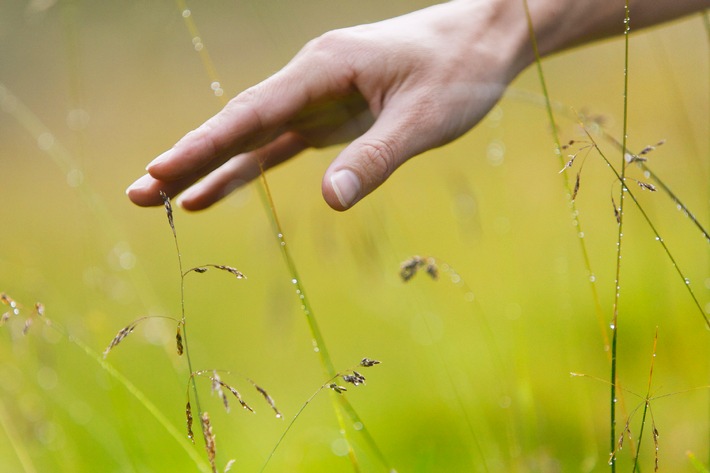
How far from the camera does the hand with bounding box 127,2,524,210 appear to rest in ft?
2.96

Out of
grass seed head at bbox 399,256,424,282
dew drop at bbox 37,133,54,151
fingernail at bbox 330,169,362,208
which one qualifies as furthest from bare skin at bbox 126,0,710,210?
dew drop at bbox 37,133,54,151

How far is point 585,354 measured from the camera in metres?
1.54

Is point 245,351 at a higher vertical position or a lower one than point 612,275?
higher

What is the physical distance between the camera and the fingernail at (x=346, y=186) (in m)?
0.86

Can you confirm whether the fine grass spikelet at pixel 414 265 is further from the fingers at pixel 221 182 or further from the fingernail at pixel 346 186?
the fingers at pixel 221 182

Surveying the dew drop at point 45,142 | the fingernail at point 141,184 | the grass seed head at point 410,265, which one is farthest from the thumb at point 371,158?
the dew drop at point 45,142

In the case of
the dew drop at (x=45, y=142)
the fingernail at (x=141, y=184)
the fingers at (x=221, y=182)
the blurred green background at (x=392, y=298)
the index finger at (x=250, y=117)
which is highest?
the dew drop at (x=45, y=142)

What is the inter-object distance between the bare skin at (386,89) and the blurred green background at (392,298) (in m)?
0.14

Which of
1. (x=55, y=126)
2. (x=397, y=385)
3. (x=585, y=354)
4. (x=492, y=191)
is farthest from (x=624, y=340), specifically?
(x=55, y=126)

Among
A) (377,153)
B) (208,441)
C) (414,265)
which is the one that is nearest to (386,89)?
(377,153)

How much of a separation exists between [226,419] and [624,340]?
3.52 feet

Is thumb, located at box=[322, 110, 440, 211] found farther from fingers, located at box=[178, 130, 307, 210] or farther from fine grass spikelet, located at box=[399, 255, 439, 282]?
fingers, located at box=[178, 130, 307, 210]

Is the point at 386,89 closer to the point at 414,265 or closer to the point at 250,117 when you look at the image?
the point at 250,117

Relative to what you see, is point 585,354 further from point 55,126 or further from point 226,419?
point 55,126
